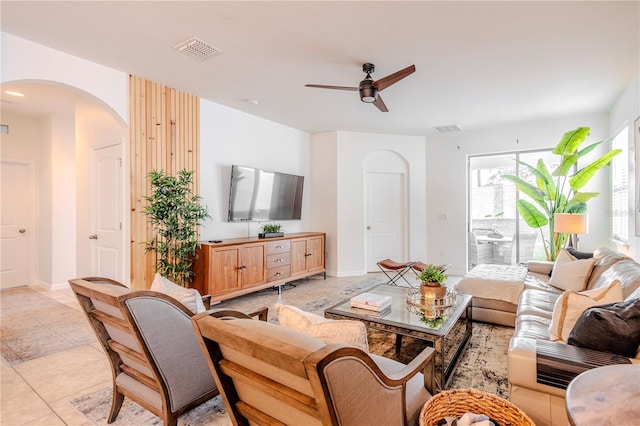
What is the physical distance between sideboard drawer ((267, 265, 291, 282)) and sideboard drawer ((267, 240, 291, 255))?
26cm

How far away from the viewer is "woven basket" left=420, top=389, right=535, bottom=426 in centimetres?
136

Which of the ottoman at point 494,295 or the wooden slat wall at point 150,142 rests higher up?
the wooden slat wall at point 150,142

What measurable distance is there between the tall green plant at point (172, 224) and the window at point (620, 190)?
559cm

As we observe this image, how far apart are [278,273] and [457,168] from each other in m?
4.25

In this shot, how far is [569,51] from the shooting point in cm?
311

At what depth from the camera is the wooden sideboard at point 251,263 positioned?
3.98m

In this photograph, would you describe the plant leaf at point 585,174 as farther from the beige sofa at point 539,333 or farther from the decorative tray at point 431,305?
the decorative tray at point 431,305

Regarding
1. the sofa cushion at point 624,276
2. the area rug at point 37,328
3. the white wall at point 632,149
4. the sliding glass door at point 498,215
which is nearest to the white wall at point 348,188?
the sliding glass door at point 498,215

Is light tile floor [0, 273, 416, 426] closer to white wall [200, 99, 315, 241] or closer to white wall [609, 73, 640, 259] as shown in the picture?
white wall [200, 99, 315, 241]

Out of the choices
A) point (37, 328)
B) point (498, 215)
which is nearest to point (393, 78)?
point (498, 215)

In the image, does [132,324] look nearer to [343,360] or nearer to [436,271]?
[343,360]

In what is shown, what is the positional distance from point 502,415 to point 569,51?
3.48 m

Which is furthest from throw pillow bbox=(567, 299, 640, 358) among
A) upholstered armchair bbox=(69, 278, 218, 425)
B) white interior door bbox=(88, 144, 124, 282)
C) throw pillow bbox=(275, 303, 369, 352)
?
white interior door bbox=(88, 144, 124, 282)

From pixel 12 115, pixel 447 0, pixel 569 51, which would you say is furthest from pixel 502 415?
pixel 12 115
